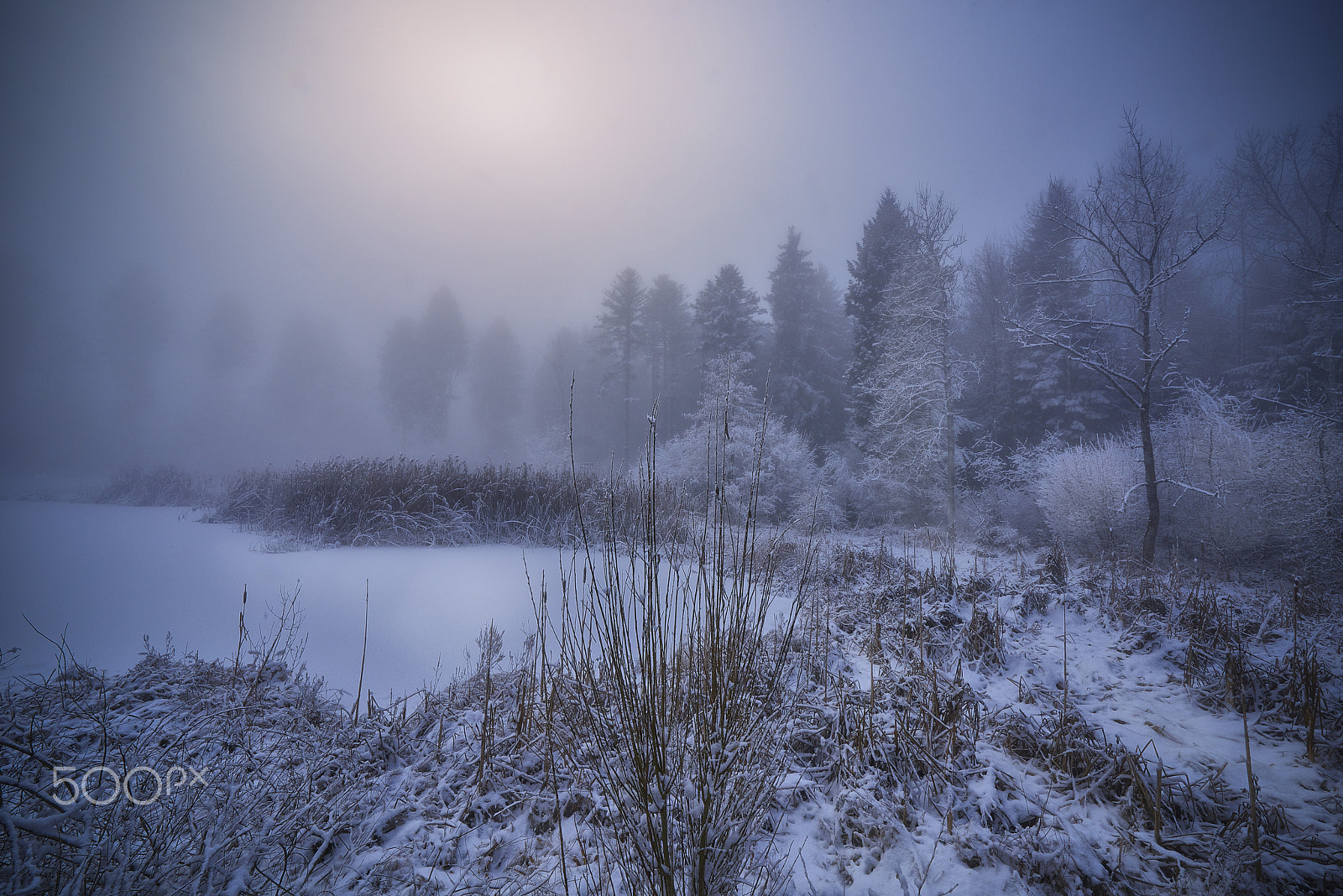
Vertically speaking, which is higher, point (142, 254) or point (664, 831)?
point (142, 254)

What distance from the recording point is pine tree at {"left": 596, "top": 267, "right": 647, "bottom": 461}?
867 inches

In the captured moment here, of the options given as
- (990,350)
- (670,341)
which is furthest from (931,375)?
(670,341)

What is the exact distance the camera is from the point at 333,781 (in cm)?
200

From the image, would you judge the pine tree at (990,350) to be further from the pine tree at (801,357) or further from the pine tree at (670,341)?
the pine tree at (670,341)

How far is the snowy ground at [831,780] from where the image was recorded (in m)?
1.48

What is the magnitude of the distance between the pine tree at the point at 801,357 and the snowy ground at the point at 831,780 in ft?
46.6

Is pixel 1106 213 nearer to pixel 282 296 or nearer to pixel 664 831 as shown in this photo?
pixel 664 831

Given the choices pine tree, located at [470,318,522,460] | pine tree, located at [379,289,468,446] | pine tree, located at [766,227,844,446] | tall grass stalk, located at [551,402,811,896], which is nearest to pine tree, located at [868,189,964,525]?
pine tree, located at [766,227,844,446]

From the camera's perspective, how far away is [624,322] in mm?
22500

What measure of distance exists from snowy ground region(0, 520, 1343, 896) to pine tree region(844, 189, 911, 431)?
39.5ft

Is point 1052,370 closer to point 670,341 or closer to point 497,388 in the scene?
point 670,341

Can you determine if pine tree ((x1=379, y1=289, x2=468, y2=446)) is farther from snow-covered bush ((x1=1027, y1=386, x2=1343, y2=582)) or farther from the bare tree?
snow-covered bush ((x1=1027, y1=386, x2=1343, y2=582))

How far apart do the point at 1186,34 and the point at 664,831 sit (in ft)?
54.1

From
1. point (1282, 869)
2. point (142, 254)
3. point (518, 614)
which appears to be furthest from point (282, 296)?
point (1282, 869)
